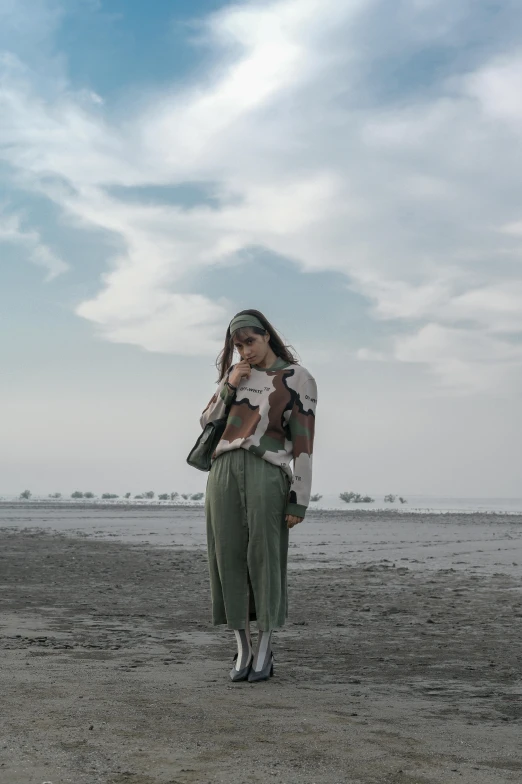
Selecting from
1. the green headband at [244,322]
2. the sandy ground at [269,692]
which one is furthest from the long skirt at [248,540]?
the green headband at [244,322]

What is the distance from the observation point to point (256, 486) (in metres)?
4.92

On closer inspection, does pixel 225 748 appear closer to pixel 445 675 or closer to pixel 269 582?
pixel 269 582

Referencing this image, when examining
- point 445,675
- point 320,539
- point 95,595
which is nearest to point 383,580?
point 95,595

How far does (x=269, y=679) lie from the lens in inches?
187

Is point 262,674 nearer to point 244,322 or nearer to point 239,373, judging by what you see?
point 239,373

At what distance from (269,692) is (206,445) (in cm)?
150

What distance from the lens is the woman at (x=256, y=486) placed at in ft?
16.1

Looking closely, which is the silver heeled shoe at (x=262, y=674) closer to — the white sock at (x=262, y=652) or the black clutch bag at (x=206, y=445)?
the white sock at (x=262, y=652)

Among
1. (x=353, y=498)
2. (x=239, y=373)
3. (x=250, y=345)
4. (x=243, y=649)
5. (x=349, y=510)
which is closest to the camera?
(x=243, y=649)

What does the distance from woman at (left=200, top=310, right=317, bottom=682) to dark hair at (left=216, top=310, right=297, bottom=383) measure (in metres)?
0.01

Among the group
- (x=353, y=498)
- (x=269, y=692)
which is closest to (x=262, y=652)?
(x=269, y=692)

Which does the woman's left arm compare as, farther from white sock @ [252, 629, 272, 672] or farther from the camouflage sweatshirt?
white sock @ [252, 629, 272, 672]

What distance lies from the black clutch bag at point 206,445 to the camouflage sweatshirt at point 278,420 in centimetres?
5

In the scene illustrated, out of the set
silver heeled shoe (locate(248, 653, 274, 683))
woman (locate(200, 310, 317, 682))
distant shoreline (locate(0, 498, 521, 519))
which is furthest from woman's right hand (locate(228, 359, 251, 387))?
distant shoreline (locate(0, 498, 521, 519))
